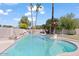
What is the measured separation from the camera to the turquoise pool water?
3.91 metres

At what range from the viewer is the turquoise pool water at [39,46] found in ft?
12.8

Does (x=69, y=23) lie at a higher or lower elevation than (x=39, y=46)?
higher

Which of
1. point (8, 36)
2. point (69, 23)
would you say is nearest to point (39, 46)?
point (8, 36)

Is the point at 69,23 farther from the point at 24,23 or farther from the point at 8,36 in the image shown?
the point at 8,36

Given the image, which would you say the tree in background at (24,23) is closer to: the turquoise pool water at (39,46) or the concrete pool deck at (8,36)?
the concrete pool deck at (8,36)

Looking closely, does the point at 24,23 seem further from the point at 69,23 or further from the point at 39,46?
the point at 69,23

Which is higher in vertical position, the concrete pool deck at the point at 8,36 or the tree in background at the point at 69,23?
the tree in background at the point at 69,23

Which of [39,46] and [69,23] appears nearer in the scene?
[69,23]

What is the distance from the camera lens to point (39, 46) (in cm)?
405

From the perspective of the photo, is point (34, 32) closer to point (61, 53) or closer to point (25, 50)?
point (25, 50)

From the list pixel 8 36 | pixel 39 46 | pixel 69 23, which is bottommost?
pixel 39 46

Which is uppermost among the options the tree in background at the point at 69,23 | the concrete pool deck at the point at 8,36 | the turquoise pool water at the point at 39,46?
the tree in background at the point at 69,23

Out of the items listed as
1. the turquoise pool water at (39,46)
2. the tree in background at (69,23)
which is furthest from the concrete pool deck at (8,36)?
the tree in background at (69,23)

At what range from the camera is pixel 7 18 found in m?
3.89
